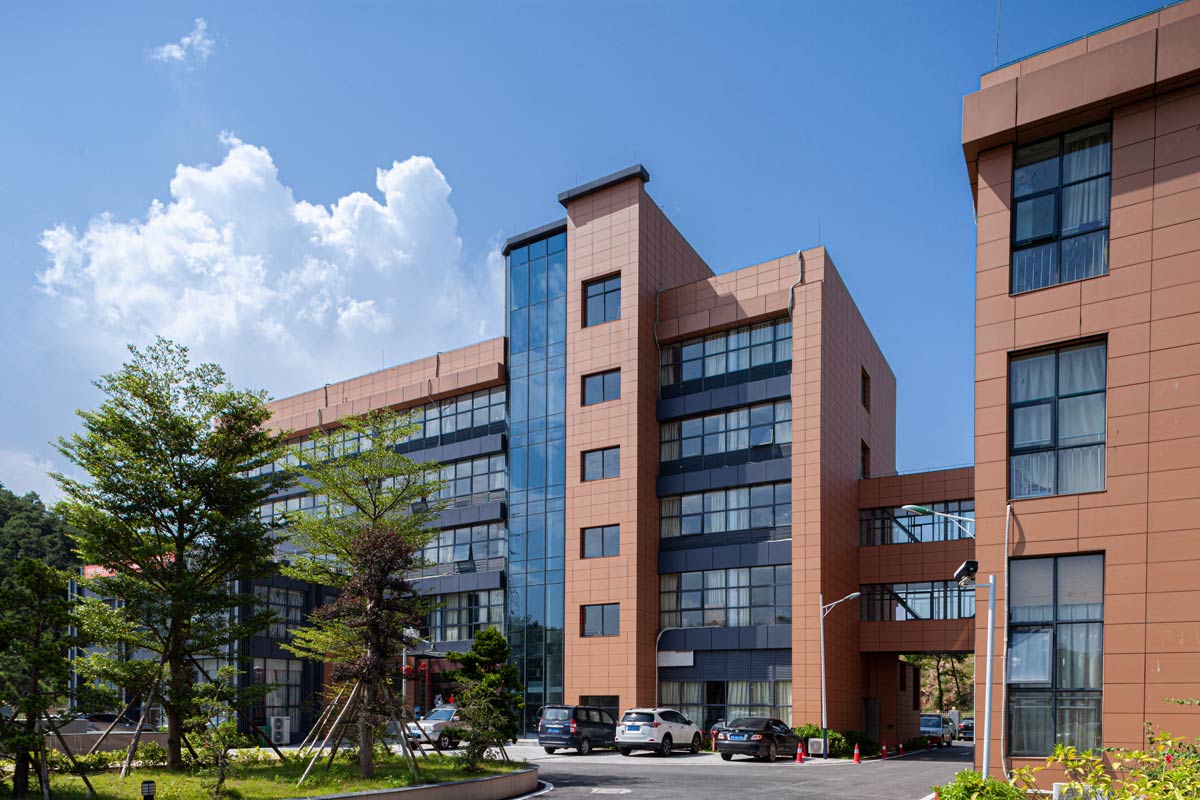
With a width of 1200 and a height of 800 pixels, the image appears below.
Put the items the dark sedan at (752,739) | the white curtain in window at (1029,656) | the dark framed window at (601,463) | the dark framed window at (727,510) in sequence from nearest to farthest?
1. the white curtain in window at (1029,656)
2. the dark sedan at (752,739)
3. the dark framed window at (727,510)
4. the dark framed window at (601,463)

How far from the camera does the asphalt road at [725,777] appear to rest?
21969 millimetres

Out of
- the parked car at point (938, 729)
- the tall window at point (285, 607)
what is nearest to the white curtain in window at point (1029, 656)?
the tall window at point (285, 607)

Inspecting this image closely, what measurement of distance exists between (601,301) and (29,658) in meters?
33.0

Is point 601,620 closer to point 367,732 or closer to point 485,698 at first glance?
point 485,698

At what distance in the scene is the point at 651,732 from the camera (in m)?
35.1

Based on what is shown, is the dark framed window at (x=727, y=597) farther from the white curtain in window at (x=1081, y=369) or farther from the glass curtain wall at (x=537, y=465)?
the white curtain in window at (x=1081, y=369)

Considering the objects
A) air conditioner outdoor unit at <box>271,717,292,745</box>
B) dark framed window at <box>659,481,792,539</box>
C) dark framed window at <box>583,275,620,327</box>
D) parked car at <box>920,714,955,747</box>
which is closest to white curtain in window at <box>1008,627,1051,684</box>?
dark framed window at <box>659,481,792,539</box>

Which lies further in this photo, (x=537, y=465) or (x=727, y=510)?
(x=537, y=465)

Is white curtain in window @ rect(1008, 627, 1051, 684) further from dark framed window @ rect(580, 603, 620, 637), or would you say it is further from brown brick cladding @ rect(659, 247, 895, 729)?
dark framed window @ rect(580, 603, 620, 637)

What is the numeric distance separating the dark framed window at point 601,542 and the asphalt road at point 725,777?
32.0 feet

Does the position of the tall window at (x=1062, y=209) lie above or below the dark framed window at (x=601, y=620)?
above

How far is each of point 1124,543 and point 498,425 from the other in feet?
116

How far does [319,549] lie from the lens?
3050 cm

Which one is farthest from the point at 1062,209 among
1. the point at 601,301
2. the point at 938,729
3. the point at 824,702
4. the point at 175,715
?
the point at 938,729
